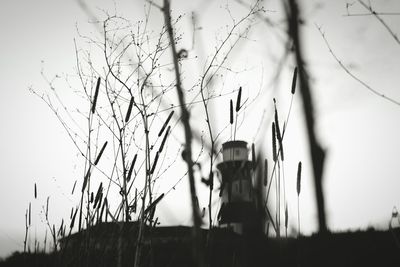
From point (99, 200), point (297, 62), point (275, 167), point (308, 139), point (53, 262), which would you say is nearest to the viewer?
point (275, 167)

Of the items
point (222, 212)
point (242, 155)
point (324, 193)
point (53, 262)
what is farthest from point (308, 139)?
point (242, 155)

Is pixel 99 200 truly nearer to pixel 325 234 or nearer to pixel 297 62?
pixel 325 234

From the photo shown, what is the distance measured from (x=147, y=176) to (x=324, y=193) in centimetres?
200

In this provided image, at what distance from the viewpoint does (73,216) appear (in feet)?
6.72

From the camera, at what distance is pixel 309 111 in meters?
3.77

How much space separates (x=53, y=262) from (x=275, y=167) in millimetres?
1509

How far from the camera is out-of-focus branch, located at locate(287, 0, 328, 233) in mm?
3127

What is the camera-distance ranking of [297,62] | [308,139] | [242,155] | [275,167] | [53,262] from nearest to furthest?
[275,167] < [53,262] < [308,139] < [297,62] < [242,155]

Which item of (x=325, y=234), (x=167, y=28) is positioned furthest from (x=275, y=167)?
(x=167, y=28)

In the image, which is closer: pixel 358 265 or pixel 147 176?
pixel 147 176

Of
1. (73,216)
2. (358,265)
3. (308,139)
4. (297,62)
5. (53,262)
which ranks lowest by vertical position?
(358,265)

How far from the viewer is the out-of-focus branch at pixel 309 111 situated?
3127 millimetres

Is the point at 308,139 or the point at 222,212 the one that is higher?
the point at 308,139

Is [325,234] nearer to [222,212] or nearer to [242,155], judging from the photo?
[222,212]
